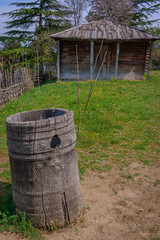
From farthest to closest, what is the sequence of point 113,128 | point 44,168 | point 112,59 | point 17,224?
point 112,59, point 113,128, point 17,224, point 44,168

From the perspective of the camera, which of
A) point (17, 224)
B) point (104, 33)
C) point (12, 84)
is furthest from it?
point (104, 33)

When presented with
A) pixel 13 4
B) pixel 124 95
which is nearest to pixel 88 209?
pixel 124 95

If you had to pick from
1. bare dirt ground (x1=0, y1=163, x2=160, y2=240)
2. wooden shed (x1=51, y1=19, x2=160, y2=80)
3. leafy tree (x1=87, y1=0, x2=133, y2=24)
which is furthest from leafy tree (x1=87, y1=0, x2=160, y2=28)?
bare dirt ground (x1=0, y1=163, x2=160, y2=240)

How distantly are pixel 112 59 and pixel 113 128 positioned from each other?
11375 mm

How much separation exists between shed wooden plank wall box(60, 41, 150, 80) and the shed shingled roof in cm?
111

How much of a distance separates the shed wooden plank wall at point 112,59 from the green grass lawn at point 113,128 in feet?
20.6

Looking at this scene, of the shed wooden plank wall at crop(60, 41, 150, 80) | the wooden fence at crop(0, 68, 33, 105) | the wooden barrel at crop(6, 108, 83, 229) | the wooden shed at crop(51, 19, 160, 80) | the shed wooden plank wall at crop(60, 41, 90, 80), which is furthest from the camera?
the shed wooden plank wall at crop(60, 41, 90, 80)

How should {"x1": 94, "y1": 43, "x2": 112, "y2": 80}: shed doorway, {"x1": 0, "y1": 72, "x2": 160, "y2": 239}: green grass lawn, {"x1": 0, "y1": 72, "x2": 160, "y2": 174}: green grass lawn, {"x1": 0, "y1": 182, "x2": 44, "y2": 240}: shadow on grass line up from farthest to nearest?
1. {"x1": 94, "y1": 43, "x2": 112, "y2": 80}: shed doorway
2. {"x1": 0, "y1": 72, "x2": 160, "y2": 174}: green grass lawn
3. {"x1": 0, "y1": 72, "x2": 160, "y2": 239}: green grass lawn
4. {"x1": 0, "y1": 182, "x2": 44, "y2": 240}: shadow on grass

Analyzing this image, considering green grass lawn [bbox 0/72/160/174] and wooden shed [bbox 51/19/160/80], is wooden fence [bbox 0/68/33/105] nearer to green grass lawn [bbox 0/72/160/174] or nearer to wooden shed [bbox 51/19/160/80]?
green grass lawn [bbox 0/72/160/174]

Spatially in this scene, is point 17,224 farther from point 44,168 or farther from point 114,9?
point 114,9

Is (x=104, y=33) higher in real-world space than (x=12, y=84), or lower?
higher

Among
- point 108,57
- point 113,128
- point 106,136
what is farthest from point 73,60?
point 106,136

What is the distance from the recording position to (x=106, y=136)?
5344mm

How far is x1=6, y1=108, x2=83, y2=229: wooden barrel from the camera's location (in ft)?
7.16
